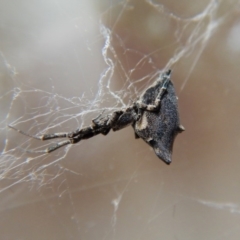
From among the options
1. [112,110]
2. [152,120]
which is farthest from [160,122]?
[112,110]

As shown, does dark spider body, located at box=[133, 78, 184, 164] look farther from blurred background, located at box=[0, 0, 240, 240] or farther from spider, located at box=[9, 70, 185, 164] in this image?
blurred background, located at box=[0, 0, 240, 240]

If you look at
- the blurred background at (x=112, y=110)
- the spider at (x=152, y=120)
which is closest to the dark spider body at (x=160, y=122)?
the spider at (x=152, y=120)

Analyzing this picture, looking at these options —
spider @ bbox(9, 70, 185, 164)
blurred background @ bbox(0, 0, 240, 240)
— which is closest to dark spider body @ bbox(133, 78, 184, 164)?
spider @ bbox(9, 70, 185, 164)

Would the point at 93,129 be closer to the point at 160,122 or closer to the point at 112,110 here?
the point at 112,110

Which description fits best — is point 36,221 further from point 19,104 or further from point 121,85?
point 121,85

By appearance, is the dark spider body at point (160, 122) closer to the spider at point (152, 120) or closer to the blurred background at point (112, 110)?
the spider at point (152, 120)

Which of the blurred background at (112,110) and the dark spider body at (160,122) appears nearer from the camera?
the dark spider body at (160,122)
